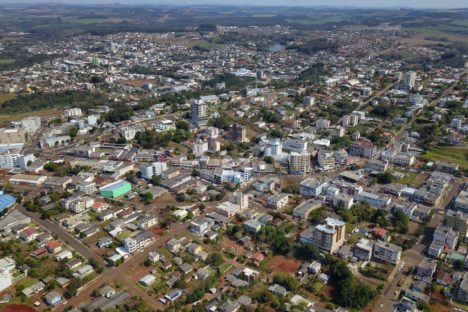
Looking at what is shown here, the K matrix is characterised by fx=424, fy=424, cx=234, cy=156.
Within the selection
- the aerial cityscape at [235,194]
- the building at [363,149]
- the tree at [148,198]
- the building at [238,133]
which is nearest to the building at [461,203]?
the aerial cityscape at [235,194]

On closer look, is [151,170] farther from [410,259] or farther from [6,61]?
[6,61]

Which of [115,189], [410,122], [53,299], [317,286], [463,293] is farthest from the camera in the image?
[410,122]

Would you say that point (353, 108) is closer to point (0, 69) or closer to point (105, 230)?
point (105, 230)

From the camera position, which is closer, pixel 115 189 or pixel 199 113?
pixel 115 189

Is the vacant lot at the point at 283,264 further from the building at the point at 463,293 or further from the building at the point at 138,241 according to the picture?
the building at the point at 463,293

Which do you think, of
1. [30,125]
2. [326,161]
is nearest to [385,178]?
[326,161]

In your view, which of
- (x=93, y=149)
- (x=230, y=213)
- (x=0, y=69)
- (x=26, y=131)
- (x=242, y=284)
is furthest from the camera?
(x=0, y=69)

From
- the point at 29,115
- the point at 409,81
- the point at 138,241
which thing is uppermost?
the point at 409,81

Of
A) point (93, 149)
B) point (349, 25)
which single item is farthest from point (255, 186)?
point (349, 25)
